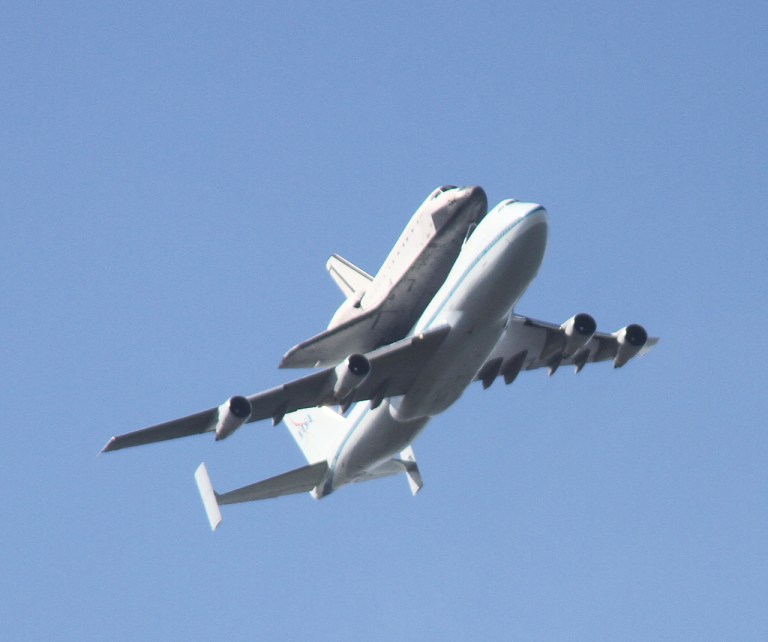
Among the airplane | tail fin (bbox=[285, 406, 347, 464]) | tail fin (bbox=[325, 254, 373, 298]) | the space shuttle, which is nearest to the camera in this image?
the airplane

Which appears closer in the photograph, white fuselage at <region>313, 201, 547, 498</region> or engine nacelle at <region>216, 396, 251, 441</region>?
white fuselage at <region>313, 201, 547, 498</region>

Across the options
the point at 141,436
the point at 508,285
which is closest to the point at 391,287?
the point at 508,285

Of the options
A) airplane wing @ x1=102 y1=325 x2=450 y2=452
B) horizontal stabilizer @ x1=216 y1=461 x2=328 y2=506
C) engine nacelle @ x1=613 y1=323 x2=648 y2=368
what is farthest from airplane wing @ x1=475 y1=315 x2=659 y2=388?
horizontal stabilizer @ x1=216 y1=461 x2=328 y2=506

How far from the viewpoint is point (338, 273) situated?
6456 centimetres

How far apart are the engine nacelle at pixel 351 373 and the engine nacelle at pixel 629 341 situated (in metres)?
11.7

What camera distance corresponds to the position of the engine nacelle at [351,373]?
50.8 metres

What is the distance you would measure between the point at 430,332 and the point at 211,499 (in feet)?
42.0

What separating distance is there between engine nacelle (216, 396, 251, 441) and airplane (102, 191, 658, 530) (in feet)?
0.11

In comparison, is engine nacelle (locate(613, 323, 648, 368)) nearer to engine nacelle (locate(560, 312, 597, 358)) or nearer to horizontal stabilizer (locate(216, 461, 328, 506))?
engine nacelle (locate(560, 312, 597, 358))

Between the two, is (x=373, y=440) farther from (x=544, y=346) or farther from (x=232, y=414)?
(x=544, y=346)

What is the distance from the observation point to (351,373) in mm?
50719

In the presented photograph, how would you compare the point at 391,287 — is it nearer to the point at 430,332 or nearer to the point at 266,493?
the point at 430,332

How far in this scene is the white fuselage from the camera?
158ft

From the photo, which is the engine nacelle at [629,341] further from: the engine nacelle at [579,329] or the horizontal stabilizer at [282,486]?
the horizontal stabilizer at [282,486]
